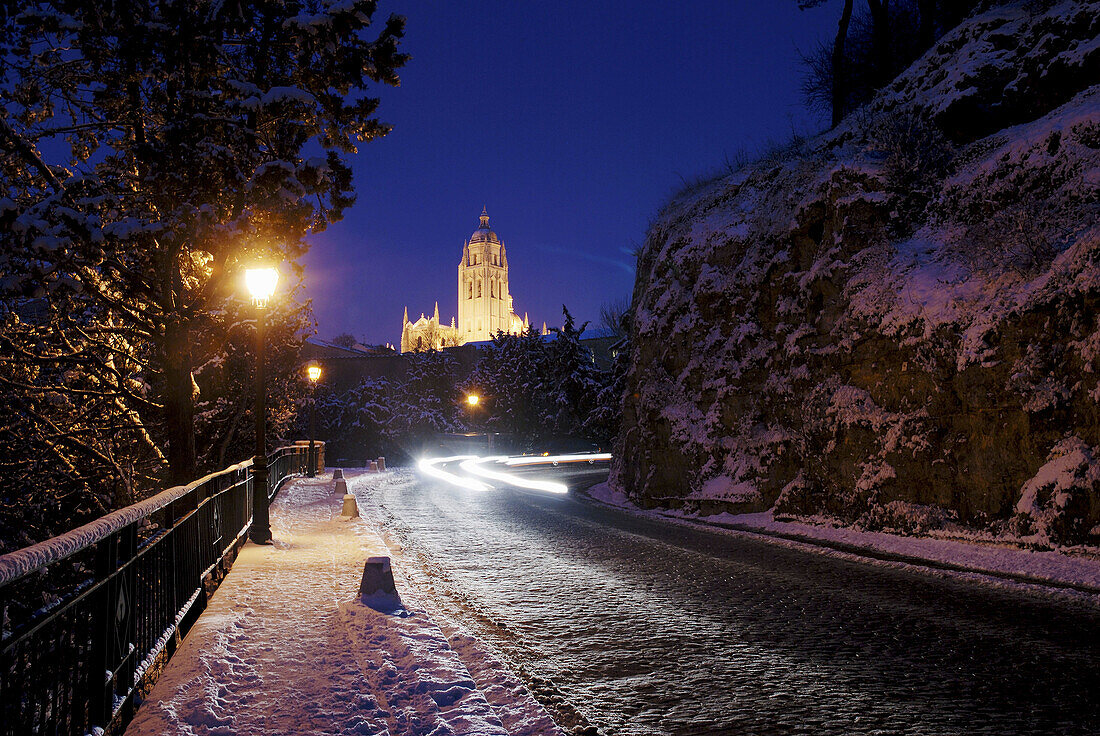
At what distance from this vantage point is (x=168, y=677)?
5.02m

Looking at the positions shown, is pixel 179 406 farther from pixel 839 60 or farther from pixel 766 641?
pixel 839 60

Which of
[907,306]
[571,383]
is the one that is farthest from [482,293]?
[907,306]

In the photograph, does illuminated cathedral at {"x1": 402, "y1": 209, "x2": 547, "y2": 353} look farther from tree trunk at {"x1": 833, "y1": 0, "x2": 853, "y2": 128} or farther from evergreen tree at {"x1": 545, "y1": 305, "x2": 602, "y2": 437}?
tree trunk at {"x1": 833, "y1": 0, "x2": 853, "y2": 128}

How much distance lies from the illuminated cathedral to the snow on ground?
176632 mm

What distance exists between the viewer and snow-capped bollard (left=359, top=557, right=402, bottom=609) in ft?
24.2

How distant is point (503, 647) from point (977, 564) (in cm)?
669

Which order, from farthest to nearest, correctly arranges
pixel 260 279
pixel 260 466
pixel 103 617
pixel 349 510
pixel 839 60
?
pixel 839 60
pixel 349 510
pixel 260 466
pixel 260 279
pixel 103 617

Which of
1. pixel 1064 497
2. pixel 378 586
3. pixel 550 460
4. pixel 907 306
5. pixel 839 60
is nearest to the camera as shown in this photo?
pixel 378 586

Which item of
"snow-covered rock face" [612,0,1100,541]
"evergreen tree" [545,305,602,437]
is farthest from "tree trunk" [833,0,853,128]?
"evergreen tree" [545,305,602,437]

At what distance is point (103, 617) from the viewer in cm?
404

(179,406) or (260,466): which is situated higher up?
(179,406)

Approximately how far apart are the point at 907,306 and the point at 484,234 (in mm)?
189504

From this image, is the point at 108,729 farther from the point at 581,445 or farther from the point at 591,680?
the point at 581,445

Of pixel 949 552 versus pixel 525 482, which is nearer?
pixel 949 552
